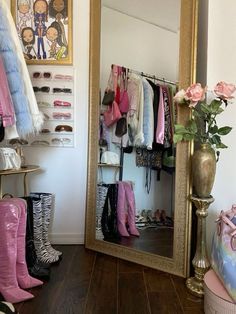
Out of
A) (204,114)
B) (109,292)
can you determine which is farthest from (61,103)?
(109,292)

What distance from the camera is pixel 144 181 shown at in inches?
83.7

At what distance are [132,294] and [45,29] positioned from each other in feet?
6.80

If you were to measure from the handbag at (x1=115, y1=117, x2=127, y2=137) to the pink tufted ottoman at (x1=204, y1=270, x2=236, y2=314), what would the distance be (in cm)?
114

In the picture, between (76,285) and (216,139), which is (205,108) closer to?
(216,139)

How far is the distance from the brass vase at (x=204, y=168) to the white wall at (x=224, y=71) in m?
0.19

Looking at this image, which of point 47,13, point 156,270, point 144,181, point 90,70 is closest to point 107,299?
point 156,270

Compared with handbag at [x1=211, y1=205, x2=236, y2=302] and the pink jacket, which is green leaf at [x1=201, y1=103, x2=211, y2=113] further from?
the pink jacket

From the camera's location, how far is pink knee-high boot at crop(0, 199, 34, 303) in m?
1.62

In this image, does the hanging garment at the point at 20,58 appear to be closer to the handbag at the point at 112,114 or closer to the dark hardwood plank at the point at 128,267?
the handbag at the point at 112,114

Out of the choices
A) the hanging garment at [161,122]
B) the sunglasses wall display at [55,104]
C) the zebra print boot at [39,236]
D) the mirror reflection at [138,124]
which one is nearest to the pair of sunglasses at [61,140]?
the sunglasses wall display at [55,104]

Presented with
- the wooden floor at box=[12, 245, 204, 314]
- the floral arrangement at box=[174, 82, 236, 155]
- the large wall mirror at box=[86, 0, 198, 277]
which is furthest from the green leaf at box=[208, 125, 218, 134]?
the wooden floor at box=[12, 245, 204, 314]

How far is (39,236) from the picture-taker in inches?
81.2

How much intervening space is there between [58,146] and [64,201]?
469 mm

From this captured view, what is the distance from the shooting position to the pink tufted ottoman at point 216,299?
1305 millimetres
